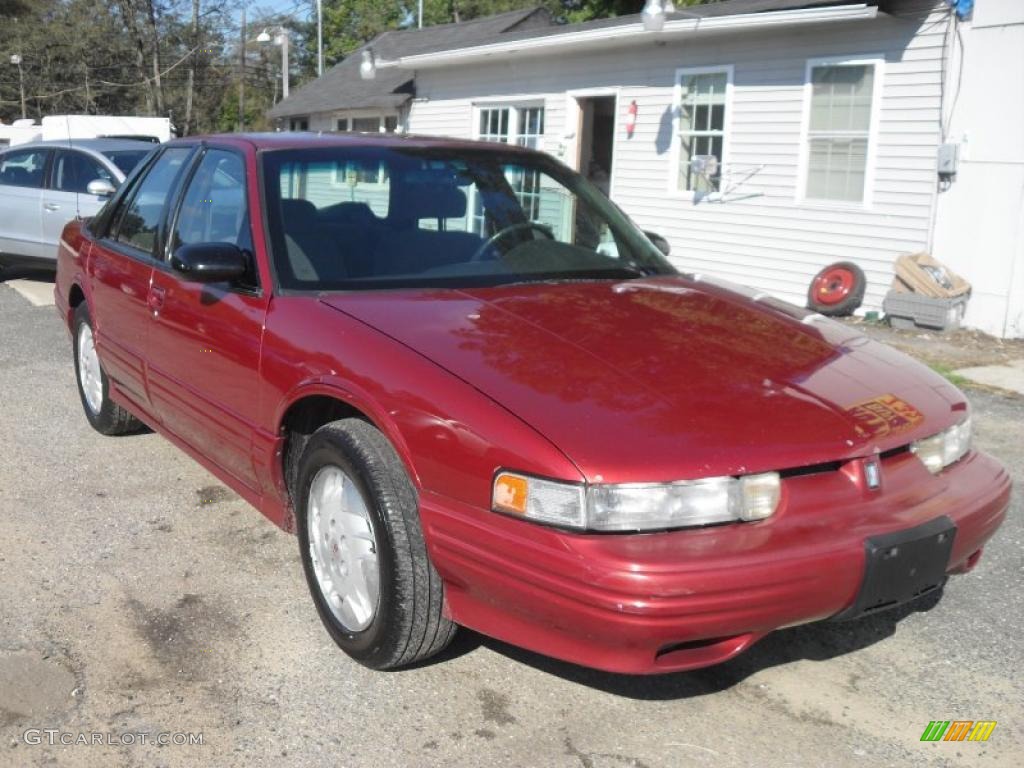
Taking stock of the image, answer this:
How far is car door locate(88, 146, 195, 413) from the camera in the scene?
4.64 meters

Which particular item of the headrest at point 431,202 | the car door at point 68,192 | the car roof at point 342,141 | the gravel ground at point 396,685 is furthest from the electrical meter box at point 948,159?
the car door at point 68,192

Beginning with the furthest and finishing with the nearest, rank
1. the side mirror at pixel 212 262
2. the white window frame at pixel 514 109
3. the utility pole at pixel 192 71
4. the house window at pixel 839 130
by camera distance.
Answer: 1. the utility pole at pixel 192 71
2. the white window frame at pixel 514 109
3. the house window at pixel 839 130
4. the side mirror at pixel 212 262

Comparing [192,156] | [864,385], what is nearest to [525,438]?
[864,385]

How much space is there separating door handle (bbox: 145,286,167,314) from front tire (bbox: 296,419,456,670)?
4.49 ft

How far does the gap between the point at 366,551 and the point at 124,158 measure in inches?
386

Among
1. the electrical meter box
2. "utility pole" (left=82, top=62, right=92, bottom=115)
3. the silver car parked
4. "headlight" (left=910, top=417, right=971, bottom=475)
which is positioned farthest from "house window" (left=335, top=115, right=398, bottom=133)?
"utility pole" (left=82, top=62, right=92, bottom=115)

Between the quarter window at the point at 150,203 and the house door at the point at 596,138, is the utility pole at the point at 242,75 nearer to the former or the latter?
the house door at the point at 596,138

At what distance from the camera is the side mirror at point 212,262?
357cm

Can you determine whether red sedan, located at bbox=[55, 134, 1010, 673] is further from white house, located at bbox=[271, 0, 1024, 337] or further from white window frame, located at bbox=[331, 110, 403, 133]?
white window frame, located at bbox=[331, 110, 403, 133]

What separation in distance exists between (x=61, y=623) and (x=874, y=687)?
2.70 meters

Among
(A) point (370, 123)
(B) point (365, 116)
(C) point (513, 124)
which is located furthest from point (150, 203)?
(A) point (370, 123)

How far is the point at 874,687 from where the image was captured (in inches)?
128

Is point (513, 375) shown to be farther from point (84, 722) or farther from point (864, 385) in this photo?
point (84, 722)

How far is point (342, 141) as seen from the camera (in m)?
4.22
